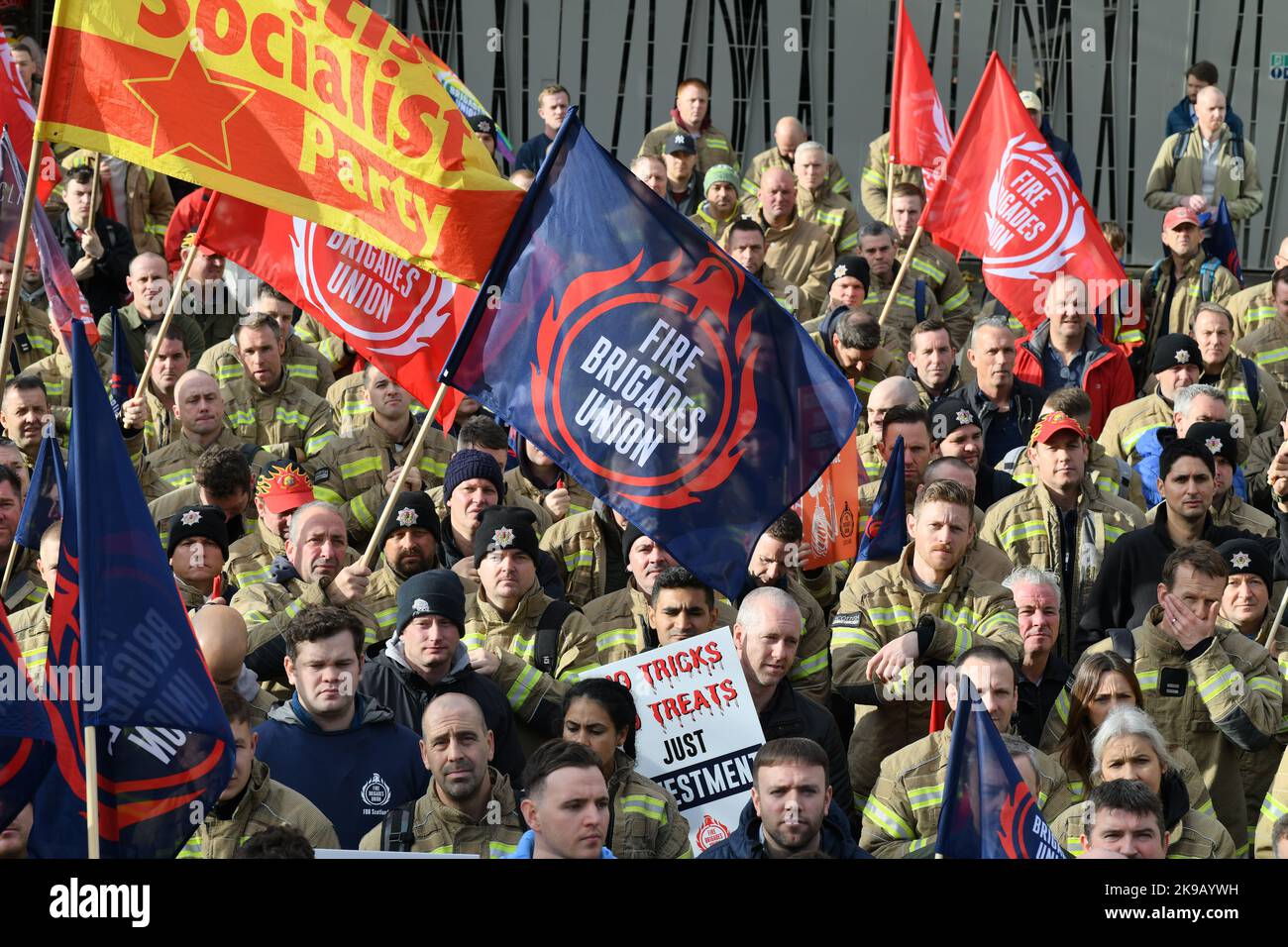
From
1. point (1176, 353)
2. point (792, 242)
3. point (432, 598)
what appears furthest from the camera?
point (792, 242)

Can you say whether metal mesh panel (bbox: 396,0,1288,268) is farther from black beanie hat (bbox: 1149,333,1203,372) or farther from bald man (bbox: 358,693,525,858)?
bald man (bbox: 358,693,525,858)

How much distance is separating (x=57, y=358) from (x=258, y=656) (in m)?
4.13

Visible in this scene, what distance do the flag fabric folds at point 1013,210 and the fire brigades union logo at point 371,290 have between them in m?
4.09

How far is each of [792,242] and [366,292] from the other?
6.14 m

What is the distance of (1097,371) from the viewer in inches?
487

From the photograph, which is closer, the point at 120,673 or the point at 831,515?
the point at 120,673

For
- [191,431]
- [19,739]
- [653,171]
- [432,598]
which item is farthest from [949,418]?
[19,739]

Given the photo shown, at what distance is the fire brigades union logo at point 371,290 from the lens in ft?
27.1

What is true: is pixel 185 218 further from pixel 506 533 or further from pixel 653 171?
pixel 506 533

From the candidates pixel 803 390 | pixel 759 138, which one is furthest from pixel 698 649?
pixel 759 138

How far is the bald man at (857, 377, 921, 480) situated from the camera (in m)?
10.4

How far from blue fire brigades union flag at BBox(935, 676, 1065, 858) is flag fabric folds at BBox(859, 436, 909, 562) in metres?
3.46

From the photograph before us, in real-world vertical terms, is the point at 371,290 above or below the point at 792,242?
below
